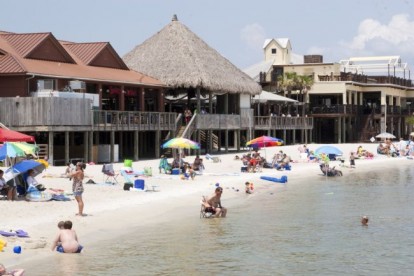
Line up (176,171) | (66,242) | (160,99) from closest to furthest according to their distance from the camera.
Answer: (66,242), (176,171), (160,99)

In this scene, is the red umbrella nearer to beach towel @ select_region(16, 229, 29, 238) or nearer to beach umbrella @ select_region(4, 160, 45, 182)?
beach umbrella @ select_region(4, 160, 45, 182)

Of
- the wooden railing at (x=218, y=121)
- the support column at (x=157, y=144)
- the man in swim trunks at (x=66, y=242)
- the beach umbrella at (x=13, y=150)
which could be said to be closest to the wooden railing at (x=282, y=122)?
the wooden railing at (x=218, y=121)

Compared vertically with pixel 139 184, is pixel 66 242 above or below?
below

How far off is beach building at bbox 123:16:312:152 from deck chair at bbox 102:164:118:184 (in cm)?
1446

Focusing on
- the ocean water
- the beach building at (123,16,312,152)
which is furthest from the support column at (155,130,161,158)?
the ocean water

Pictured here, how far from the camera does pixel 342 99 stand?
66250 mm

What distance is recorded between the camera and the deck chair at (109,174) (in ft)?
86.9

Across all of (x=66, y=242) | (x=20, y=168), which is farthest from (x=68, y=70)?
(x=66, y=242)

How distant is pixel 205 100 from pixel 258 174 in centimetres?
1505

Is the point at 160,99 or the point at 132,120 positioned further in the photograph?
the point at 160,99

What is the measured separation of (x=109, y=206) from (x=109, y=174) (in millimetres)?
4553

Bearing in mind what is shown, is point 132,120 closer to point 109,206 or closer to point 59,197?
point 109,206

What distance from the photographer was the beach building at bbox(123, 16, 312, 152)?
43594mm

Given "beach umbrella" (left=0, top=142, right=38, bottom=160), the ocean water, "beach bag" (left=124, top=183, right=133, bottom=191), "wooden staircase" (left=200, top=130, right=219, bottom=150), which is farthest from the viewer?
"wooden staircase" (left=200, top=130, right=219, bottom=150)
